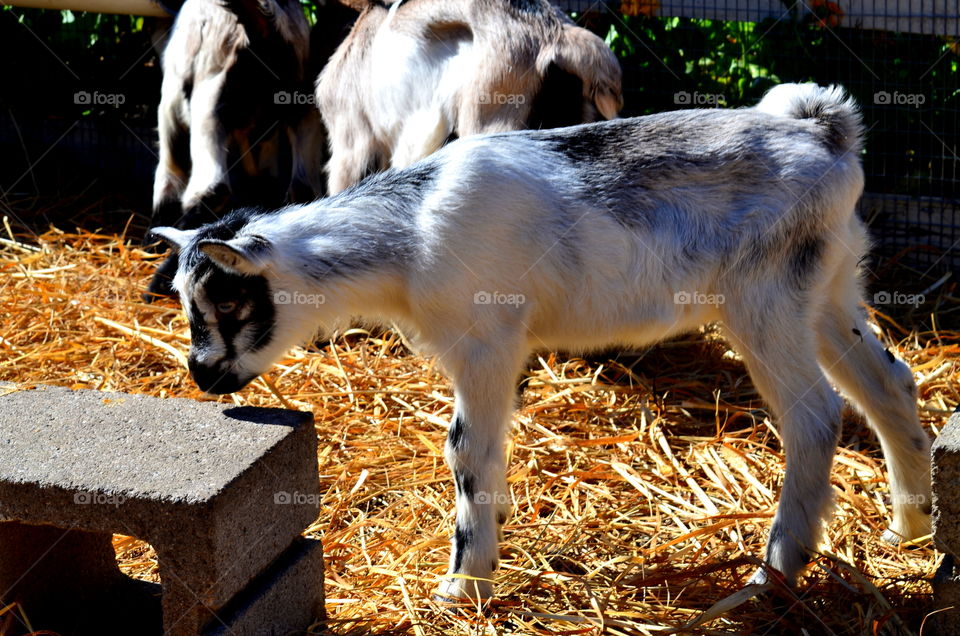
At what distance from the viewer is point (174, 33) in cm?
634

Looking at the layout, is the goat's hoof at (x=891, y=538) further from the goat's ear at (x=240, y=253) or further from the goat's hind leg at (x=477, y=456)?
the goat's ear at (x=240, y=253)

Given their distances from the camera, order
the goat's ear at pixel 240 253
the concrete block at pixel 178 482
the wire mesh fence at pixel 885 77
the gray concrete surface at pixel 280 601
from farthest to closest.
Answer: the wire mesh fence at pixel 885 77
the goat's ear at pixel 240 253
the gray concrete surface at pixel 280 601
the concrete block at pixel 178 482

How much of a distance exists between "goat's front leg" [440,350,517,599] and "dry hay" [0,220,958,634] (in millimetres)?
116

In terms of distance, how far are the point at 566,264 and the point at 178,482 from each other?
1.33 metres

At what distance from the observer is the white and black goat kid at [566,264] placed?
133 inches

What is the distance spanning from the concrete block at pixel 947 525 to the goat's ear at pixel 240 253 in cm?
192

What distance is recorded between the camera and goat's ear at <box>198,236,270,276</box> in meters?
3.14

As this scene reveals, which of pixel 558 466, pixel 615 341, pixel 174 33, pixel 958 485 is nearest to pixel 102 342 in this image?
pixel 174 33

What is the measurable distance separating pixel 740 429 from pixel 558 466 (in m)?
0.82

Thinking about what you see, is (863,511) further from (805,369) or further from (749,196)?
(749,196)

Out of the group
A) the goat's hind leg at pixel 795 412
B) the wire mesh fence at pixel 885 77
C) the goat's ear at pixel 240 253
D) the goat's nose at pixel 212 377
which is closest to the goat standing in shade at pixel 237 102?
the wire mesh fence at pixel 885 77

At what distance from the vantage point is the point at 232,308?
10.9ft

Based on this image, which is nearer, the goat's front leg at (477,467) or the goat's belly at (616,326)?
the goat's front leg at (477,467)

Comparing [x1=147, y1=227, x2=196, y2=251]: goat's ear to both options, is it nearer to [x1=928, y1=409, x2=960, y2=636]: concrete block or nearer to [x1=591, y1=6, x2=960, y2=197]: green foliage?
[x1=928, y1=409, x2=960, y2=636]: concrete block
